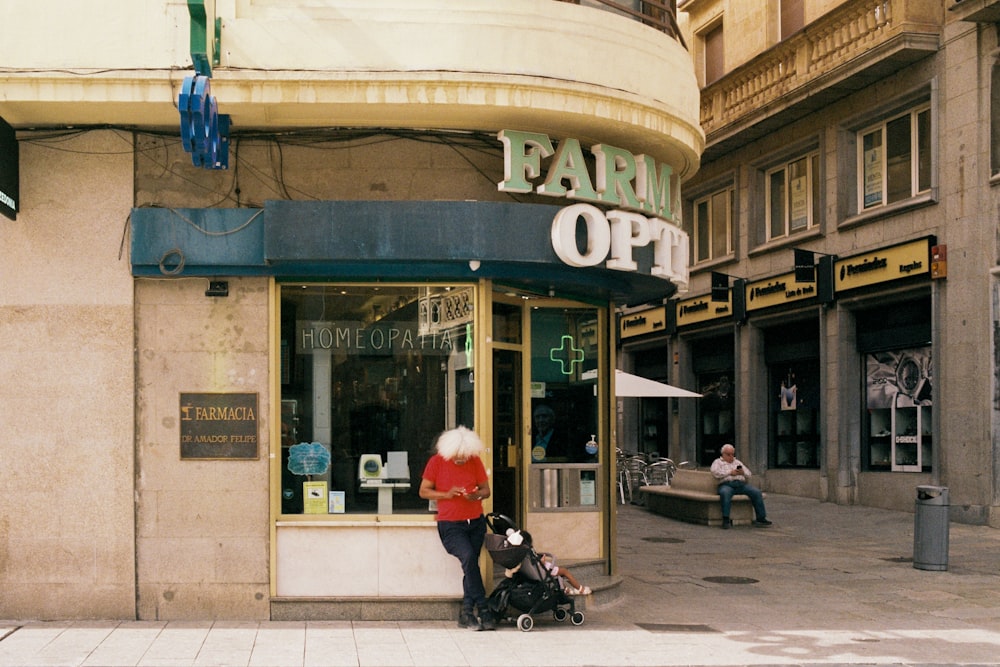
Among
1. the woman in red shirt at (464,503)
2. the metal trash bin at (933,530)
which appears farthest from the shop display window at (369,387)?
the metal trash bin at (933,530)

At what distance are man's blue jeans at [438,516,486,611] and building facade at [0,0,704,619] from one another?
0.35 meters

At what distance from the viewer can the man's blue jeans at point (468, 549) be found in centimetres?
970

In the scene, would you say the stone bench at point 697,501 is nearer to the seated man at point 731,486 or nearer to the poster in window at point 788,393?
the seated man at point 731,486

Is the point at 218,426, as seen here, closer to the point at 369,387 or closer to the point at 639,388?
the point at 369,387

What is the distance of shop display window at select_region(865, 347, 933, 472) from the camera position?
63.4 feet

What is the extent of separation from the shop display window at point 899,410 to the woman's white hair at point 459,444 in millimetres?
11667

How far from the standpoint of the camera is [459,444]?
31.9ft

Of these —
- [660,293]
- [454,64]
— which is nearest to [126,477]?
[454,64]

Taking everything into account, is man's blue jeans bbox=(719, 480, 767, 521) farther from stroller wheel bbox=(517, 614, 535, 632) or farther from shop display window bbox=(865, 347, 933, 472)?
stroller wheel bbox=(517, 614, 535, 632)

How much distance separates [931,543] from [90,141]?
999 centimetres

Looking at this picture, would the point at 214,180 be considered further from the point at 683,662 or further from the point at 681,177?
the point at 683,662

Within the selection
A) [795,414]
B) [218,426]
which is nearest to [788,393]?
[795,414]

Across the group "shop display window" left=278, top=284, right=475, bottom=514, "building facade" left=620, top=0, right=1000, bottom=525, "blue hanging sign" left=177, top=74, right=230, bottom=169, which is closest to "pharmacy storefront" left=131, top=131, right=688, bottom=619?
"shop display window" left=278, top=284, right=475, bottom=514

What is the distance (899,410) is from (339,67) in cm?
1371
